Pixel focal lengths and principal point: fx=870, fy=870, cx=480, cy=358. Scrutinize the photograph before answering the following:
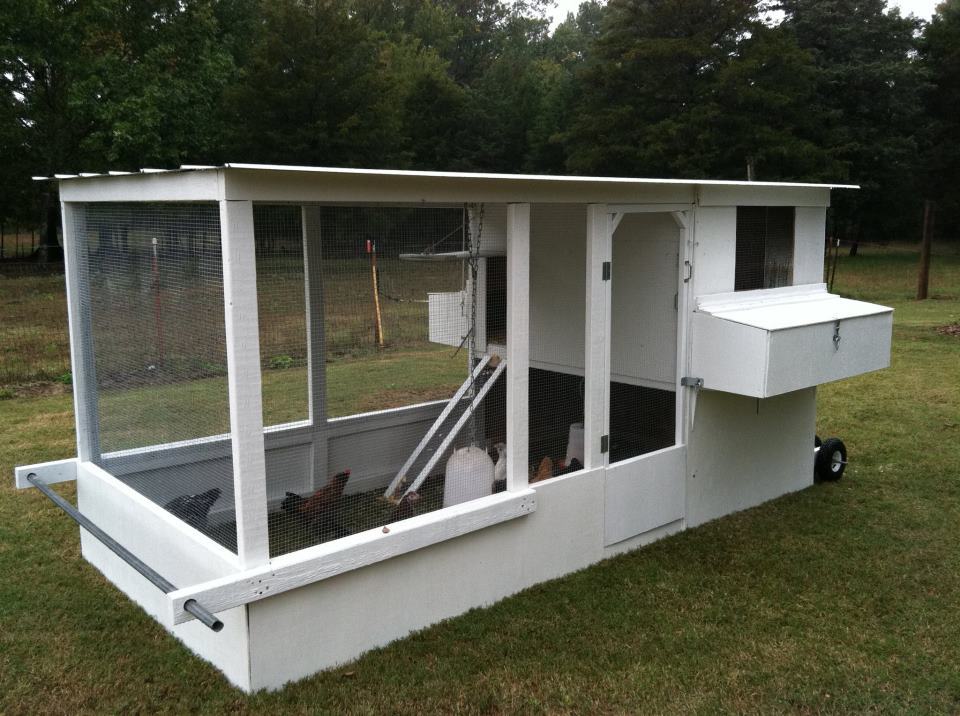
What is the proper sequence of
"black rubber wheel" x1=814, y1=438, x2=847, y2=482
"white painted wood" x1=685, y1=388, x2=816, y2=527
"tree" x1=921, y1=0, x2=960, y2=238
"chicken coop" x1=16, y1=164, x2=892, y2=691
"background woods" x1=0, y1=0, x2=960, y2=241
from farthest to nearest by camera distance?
1. "tree" x1=921, y1=0, x2=960, y2=238
2. "background woods" x1=0, y1=0, x2=960, y2=241
3. "black rubber wheel" x1=814, y1=438, x2=847, y2=482
4. "white painted wood" x1=685, y1=388, x2=816, y2=527
5. "chicken coop" x1=16, y1=164, x2=892, y2=691

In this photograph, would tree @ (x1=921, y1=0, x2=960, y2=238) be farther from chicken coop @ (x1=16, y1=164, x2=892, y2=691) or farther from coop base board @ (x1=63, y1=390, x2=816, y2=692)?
coop base board @ (x1=63, y1=390, x2=816, y2=692)

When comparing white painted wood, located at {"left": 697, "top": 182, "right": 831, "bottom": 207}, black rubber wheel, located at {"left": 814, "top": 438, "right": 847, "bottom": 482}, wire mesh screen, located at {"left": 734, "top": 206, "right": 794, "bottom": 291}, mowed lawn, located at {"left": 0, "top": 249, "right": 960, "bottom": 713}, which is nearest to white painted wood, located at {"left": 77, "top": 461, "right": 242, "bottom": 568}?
mowed lawn, located at {"left": 0, "top": 249, "right": 960, "bottom": 713}

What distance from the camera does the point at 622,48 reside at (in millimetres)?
31203

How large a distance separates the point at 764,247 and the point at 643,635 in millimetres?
2513

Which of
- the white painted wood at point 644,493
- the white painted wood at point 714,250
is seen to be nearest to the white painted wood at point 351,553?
the white painted wood at point 644,493

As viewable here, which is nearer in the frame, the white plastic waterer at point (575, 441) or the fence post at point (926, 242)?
the white plastic waterer at point (575, 441)

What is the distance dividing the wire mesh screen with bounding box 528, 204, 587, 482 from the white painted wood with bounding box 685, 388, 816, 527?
2.45 ft

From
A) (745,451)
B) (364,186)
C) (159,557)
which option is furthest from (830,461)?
(159,557)

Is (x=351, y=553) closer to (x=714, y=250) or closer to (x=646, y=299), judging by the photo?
(x=646, y=299)

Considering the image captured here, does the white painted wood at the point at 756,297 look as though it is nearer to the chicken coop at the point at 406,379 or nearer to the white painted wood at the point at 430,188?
the chicken coop at the point at 406,379

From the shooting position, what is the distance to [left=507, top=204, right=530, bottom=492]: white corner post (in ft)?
12.7

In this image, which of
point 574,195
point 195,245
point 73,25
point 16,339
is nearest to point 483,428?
point 574,195

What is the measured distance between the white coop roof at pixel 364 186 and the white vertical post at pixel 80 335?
160 millimetres

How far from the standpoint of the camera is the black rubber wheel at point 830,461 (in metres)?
5.97
